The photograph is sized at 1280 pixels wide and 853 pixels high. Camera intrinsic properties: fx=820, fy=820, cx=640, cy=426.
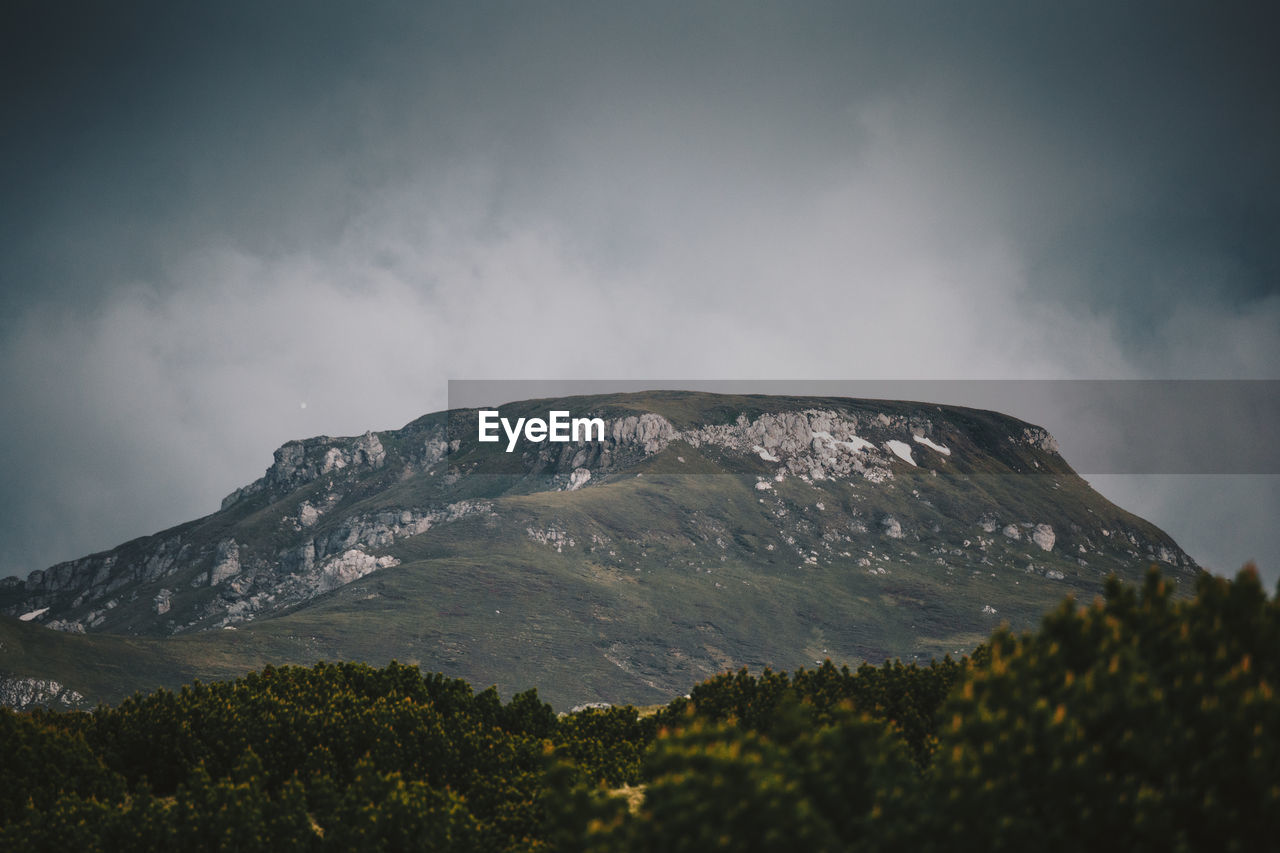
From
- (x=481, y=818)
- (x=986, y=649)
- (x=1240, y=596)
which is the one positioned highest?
(x=1240, y=596)

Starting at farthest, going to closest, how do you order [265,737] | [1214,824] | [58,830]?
[265,737], [58,830], [1214,824]

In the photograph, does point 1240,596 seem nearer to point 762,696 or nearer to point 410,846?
point 410,846

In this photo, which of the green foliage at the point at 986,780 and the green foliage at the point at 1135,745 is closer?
the green foliage at the point at 1135,745

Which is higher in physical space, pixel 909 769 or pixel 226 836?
pixel 909 769

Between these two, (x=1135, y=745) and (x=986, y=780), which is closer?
(x=1135, y=745)

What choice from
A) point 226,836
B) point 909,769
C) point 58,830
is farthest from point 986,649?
point 58,830

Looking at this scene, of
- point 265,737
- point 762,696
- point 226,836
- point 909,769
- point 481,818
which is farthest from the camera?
point 762,696

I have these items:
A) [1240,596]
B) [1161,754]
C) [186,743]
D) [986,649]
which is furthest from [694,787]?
[186,743]

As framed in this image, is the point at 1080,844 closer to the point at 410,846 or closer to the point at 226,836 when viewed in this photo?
the point at 410,846

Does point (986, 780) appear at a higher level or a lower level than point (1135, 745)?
lower

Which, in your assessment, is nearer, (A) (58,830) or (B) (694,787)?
(B) (694,787)

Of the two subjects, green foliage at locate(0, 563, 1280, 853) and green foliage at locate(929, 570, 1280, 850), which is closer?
green foliage at locate(929, 570, 1280, 850)
